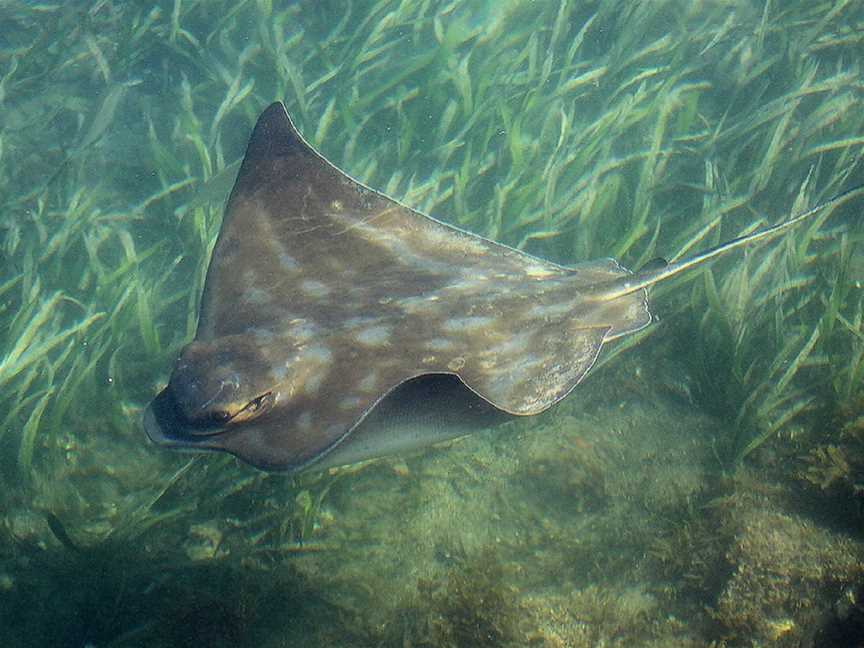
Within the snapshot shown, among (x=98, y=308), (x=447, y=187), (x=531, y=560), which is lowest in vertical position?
(x=531, y=560)

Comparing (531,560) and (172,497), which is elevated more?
(172,497)

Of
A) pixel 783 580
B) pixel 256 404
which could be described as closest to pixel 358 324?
pixel 256 404

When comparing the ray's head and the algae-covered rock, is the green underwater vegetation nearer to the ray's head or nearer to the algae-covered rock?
the algae-covered rock

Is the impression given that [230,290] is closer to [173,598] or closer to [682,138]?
[173,598]

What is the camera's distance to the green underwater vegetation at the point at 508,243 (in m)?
4.11

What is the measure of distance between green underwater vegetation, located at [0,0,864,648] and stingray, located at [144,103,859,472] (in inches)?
46.7

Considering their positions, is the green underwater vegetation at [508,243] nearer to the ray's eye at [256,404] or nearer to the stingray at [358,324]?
the stingray at [358,324]

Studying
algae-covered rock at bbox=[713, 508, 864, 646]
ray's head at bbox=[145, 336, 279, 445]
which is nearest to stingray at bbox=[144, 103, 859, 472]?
ray's head at bbox=[145, 336, 279, 445]

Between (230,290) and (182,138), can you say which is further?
(182,138)

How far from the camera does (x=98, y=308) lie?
612cm

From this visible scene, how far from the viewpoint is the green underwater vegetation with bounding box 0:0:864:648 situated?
4.11 m

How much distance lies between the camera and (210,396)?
11.1ft

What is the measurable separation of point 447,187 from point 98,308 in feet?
12.4

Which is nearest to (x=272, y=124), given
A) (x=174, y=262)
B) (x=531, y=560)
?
(x=174, y=262)
